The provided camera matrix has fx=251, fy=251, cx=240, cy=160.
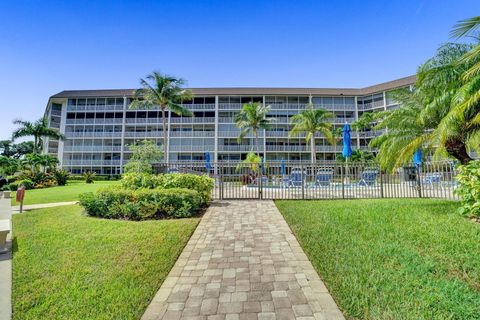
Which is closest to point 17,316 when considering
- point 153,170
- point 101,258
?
point 101,258

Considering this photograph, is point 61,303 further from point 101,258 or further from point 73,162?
point 73,162

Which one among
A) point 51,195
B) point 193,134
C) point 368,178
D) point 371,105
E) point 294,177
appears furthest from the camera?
point 371,105

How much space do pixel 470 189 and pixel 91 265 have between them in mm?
8900

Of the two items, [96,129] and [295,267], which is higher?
[96,129]

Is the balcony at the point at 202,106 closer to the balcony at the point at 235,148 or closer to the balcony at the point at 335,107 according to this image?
the balcony at the point at 235,148

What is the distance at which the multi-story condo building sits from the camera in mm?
40875

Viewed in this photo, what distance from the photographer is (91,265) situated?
445 centimetres

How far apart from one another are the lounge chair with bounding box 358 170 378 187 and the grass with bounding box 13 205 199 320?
8933 millimetres

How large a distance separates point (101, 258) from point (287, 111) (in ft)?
130

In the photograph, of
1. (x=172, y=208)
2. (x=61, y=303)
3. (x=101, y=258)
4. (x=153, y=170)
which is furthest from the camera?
(x=153, y=170)

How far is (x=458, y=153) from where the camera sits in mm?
8508

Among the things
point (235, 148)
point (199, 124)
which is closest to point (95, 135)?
point (199, 124)

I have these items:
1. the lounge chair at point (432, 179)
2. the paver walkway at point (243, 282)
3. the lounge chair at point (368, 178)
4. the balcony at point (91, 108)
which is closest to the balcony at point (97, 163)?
the balcony at point (91, 108)

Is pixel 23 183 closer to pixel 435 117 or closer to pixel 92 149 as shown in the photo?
pixel 92 149
